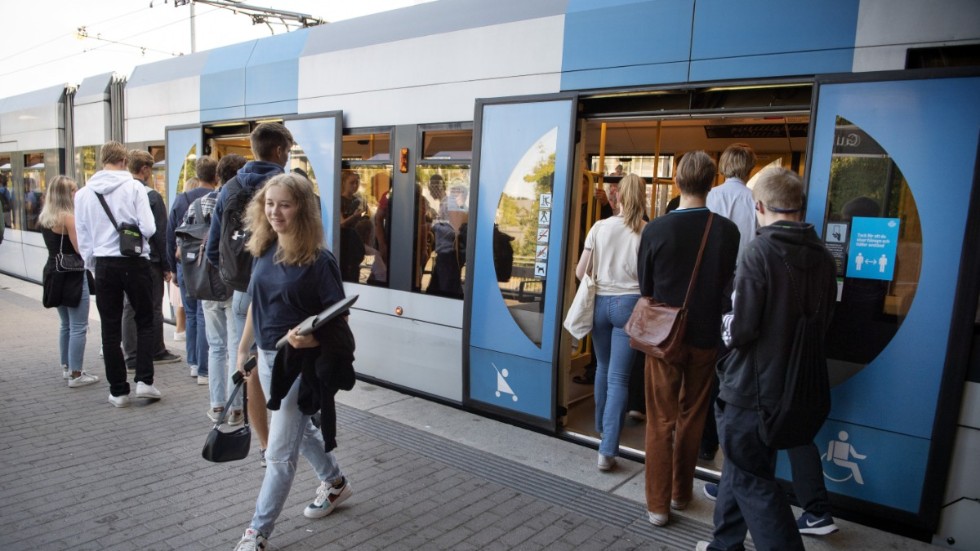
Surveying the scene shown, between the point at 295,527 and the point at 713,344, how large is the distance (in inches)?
96.6

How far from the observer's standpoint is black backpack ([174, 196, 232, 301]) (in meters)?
4.57

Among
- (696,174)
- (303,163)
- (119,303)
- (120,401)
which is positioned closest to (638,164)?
(303,163)

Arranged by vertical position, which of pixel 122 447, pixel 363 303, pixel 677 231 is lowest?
pixel 122 447

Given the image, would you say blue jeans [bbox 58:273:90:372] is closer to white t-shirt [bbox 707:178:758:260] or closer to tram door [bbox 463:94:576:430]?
tram door [bbox 463:94:576:430]

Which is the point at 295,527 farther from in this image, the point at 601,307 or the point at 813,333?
the point at 813,333

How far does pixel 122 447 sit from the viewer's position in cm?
436

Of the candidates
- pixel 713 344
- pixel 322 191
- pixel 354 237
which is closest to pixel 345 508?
pixel 713 344

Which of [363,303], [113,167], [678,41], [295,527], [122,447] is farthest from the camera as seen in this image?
[363,303]

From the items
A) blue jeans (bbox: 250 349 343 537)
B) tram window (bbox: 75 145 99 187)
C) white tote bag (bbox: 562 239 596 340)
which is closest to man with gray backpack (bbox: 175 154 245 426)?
blue jeans (bbox: 250 349 343 537)

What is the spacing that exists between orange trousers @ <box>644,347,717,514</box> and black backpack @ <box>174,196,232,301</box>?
10.1 feet

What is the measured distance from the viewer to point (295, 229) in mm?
2912

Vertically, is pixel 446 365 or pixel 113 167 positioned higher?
pixel 113 167

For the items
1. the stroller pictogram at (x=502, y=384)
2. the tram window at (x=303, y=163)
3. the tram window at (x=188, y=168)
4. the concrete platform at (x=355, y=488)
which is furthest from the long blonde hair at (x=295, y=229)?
the tram window at (x=188, y=168)

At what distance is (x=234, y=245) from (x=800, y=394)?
325 cm
